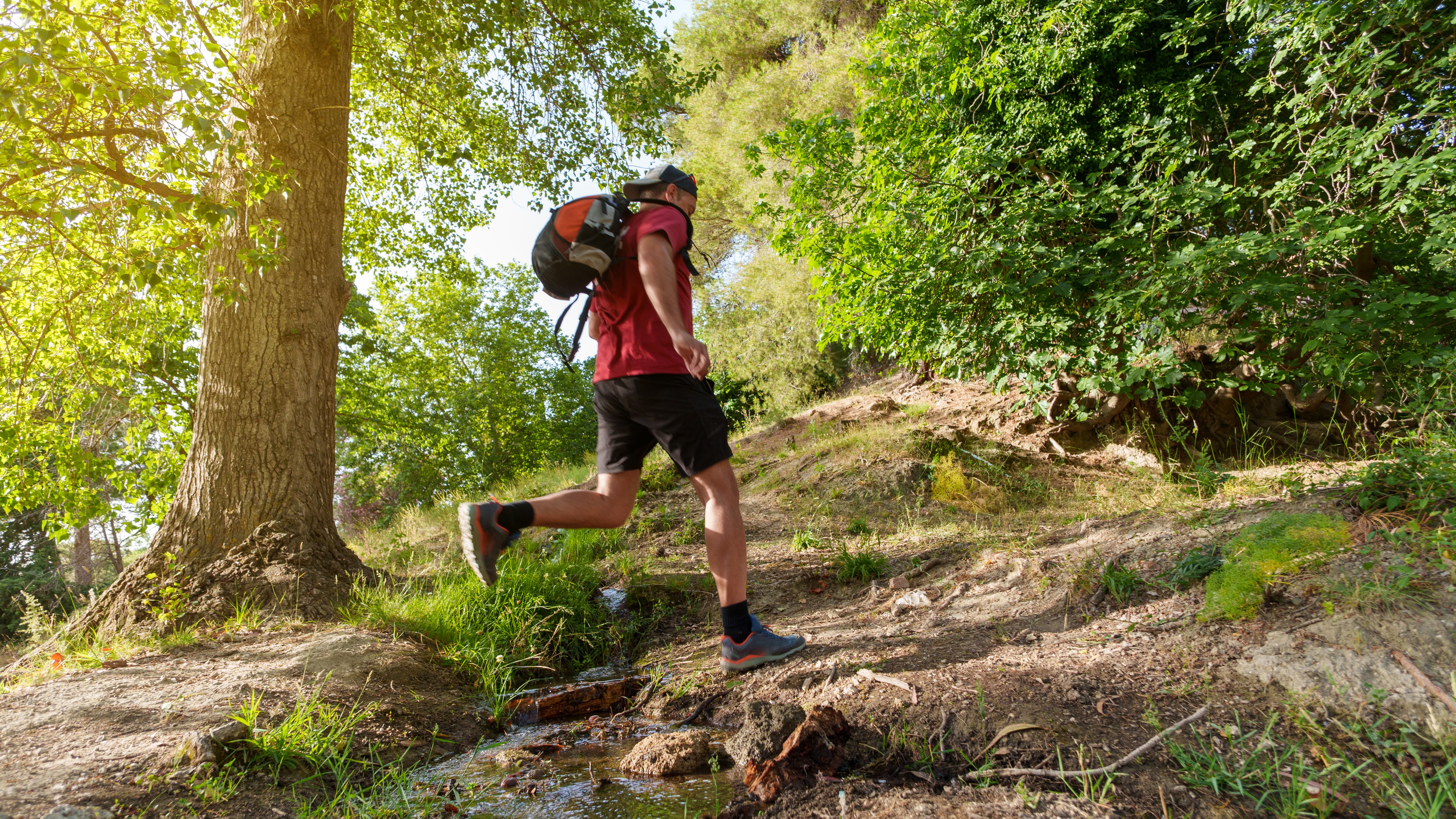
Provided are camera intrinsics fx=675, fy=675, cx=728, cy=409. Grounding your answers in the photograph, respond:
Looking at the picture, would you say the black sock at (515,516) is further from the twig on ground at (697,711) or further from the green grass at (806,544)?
the green grass at (806,544)

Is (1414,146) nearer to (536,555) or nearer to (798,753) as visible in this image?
(798,753)

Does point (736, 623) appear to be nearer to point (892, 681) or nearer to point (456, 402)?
point (892, 681)

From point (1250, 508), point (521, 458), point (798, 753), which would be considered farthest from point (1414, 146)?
point (521, 458)

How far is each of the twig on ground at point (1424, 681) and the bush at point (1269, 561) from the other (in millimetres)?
430

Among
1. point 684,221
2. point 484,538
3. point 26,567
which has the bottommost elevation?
point 484,538

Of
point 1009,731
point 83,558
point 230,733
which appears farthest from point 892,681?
point 83,558

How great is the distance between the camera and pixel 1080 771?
1.78 m

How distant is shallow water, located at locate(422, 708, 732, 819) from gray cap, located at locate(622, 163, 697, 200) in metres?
2.33

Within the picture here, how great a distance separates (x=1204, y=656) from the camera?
2.29 meters

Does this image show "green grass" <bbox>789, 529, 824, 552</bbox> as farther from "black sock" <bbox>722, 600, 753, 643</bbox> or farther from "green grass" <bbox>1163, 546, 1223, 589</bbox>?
"green grass" <bbox>1163, 546, 1223, 589</bbox>

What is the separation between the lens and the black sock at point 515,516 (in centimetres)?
288

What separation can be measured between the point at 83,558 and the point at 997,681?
20.7m

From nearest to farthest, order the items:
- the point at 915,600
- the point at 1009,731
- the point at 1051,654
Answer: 1. the point at 1009,731
2. the point at 1051,654
3. the point at 915,600

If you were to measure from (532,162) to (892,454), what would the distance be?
211 inches
